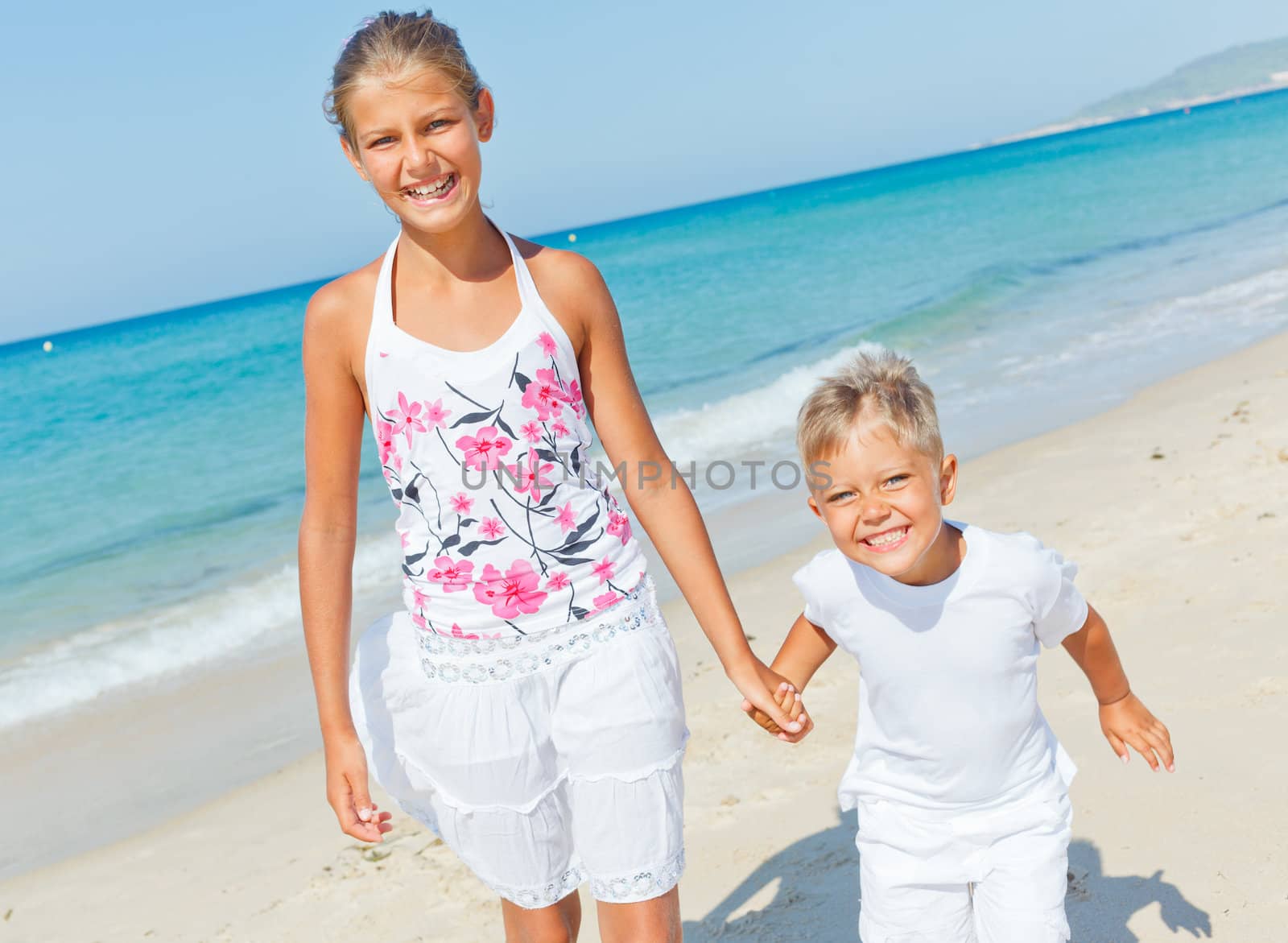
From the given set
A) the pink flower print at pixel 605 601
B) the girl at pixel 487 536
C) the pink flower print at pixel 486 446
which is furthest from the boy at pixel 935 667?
the pink flower print at pixel 486 446

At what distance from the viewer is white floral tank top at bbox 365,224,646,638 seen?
207 cm

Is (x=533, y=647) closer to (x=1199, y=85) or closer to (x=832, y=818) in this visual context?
(x=832, y=818)

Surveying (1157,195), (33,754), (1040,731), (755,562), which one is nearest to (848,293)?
(1157,195)

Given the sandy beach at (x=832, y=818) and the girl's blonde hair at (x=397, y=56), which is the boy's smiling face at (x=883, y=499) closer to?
the girl's blonde hair at (x=397, y=56)

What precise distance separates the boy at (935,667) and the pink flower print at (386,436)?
2.60ft

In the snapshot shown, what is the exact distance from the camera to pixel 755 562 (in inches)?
251

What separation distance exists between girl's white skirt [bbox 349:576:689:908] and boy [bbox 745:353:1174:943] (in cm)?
29

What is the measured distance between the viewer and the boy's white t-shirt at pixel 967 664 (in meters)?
2.20

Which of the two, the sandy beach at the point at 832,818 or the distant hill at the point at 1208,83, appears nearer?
the sandy beach at the point at 832,818

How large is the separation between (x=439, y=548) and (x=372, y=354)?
0.38 metres

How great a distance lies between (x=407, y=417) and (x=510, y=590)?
373mm

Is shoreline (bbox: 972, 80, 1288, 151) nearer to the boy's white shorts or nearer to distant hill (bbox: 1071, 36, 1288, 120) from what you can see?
distant hill (bbox: 1071, 36, 1288, 120)

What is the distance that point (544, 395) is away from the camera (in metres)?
2.10

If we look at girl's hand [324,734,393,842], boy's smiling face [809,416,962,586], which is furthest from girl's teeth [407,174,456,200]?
girl's hand [324,734,393,842]
